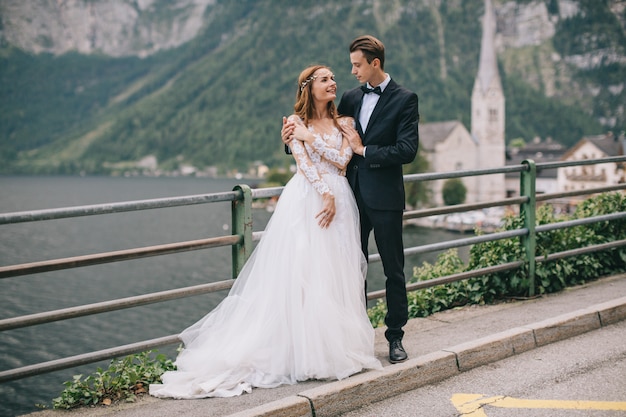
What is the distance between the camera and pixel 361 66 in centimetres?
484

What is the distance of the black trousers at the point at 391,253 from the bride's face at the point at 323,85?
0.74 m

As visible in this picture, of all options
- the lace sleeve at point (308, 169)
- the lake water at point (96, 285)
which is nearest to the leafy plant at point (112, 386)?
the lace sleeve at point (308, 169)

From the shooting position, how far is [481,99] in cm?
13888

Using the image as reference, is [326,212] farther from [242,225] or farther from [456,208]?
[456,208]

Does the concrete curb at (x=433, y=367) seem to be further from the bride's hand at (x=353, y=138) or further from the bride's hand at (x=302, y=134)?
the bride's hand at (x=302, y=134)

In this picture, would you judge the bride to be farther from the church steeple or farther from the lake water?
the church steeple

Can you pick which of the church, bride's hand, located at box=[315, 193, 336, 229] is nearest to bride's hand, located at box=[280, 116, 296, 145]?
bride's hand, located at box=[315, 193, 336, 229]

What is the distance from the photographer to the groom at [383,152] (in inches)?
189

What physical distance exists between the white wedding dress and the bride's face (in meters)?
0.26

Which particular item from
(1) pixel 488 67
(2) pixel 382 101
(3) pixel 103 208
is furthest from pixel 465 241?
(1) pixel 488 67

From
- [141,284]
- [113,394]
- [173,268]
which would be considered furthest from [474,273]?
[173,268]

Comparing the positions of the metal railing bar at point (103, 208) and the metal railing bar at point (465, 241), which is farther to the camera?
the metal railing bar at point (465, 241)

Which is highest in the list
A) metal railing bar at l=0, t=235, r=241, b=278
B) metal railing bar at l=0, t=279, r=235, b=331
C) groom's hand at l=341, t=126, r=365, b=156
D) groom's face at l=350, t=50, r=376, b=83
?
groom's face at l=350, t=50, r=376, b=83

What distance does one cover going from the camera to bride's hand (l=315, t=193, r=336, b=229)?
15.8 feet
